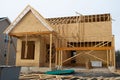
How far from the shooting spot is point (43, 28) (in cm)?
1783

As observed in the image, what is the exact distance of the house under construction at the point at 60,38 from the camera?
18156 mm

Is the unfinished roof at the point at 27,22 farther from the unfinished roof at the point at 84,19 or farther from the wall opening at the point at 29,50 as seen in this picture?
the unfinished roof at the point at 84,19

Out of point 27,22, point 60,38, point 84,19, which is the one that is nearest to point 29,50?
point 27,22

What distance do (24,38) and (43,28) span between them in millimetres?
3122

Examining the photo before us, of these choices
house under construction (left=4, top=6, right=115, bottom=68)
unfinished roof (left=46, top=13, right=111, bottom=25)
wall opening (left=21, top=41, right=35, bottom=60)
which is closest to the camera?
house under construction (left=4, top=6, right=115, bottom=68)

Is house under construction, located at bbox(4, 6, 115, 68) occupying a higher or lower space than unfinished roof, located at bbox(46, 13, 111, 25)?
lower

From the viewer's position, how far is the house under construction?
18.2 m

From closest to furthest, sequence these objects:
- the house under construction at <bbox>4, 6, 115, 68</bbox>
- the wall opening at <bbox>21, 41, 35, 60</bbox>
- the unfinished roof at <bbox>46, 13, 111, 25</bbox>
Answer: the house under construction at <bbox>4, 6, 115, 68</bbox> < the wall opening at <bbox>21, 41, 35, 60</bbox> < the unfinished roof at <bbox>46, 13, 111, 25</bbox>

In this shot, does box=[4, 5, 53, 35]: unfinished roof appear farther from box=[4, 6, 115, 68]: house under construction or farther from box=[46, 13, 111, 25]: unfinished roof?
box=[46, 13, 111, 25]: unfinished roof

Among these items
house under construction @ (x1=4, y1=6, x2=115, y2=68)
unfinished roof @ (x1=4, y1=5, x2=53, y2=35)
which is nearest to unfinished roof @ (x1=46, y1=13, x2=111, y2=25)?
house under construction @ (x1=4, y1=6, x2=115, y2=68)

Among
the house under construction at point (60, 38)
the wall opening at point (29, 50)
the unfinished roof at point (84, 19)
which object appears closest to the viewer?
the house under construction at point (60, 38)

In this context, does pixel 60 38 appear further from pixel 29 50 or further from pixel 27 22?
pixel 27 22

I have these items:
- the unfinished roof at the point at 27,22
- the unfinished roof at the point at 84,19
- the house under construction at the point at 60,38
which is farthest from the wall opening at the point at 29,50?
the unfinished roof at the point at 84,19

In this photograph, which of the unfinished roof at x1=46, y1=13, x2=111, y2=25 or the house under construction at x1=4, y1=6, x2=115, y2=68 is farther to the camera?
the unfinished roof at x1=46, y1=13, x2=111, y2=25
